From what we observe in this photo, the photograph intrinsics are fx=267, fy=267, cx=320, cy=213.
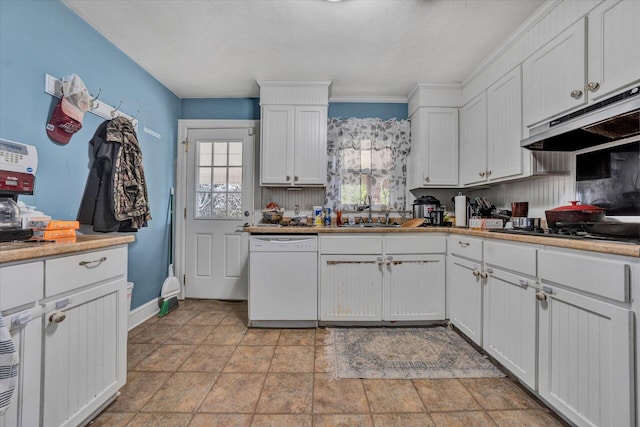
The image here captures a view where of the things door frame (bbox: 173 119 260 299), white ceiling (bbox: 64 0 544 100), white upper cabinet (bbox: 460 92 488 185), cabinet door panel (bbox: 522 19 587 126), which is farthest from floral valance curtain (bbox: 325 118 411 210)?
cabinet door panel (bbox: 522 19 587 126)

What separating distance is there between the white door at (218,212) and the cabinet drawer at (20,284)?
83.6 inches

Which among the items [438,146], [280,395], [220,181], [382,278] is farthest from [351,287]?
[220,181]

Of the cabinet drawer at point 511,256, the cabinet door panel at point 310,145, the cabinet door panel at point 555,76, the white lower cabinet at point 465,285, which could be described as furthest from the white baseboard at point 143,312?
the cabinet door panel at point 555,76

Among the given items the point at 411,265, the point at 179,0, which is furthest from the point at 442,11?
the point at 411,265

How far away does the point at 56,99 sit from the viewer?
66.3 inches

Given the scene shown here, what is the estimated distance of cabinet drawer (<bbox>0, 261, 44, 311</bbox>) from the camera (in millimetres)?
879

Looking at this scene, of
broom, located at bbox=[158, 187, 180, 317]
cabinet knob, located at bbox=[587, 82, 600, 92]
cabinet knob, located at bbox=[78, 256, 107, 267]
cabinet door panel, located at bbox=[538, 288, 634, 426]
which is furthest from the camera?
broom, located at bbox=[158, 187, 180, 317]

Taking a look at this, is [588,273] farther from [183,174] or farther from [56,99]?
[183,174]

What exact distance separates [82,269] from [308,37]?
207 cm

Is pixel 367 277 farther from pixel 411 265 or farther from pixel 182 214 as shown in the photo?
pixel 182 214

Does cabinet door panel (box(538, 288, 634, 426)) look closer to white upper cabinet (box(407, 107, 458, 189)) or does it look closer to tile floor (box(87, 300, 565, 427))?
tile floor (box(87, 300, 565, 427))

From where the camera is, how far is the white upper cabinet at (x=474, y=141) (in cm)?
239

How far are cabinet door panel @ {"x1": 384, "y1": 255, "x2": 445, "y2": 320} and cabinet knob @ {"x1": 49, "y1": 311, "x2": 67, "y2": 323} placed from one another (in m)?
2.04

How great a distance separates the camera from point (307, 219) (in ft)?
9.77
